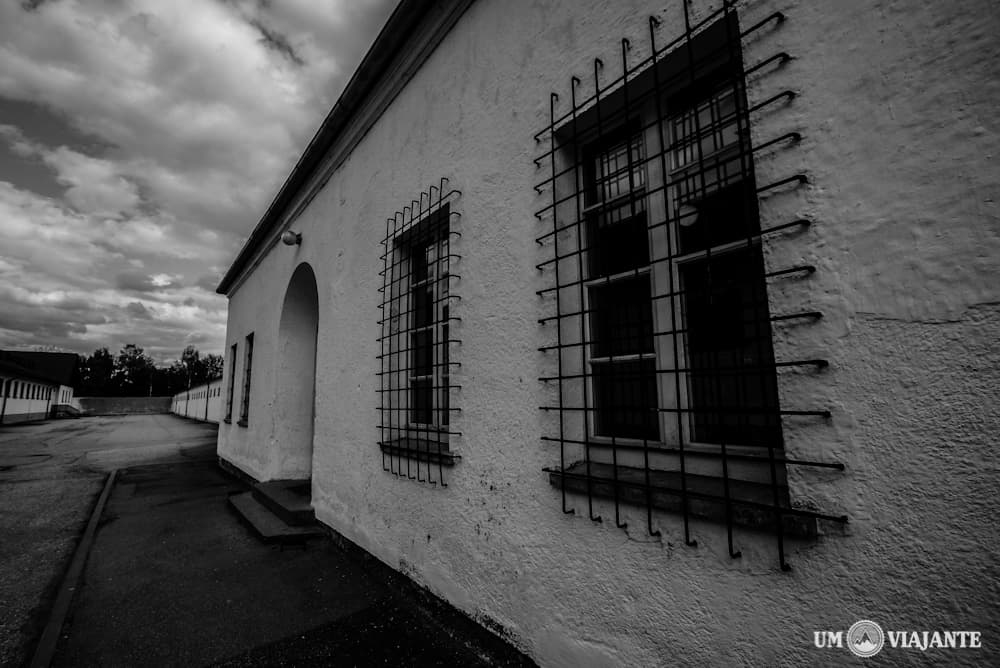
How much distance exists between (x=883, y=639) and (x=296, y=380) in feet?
22.3

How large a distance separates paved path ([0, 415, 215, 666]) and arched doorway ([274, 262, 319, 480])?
7.71ft

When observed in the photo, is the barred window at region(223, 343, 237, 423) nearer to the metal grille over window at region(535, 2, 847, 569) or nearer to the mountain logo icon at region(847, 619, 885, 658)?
the metal grille over window at region(535, 2, 847, 569)

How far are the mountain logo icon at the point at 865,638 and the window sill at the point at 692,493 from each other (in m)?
0.25

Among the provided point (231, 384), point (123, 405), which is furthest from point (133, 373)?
point (231, 384)

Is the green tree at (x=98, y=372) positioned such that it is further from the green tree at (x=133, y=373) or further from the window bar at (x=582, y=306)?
the window bar at (x=582, y=306)

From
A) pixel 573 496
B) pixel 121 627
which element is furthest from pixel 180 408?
pixel 573 496

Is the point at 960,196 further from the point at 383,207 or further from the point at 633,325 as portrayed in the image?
the point at 383,207

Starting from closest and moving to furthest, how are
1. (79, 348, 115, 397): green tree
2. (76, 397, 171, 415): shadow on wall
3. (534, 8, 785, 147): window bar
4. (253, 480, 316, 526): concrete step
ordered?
1. (534, 8, 785, 147): window bar
2. (253, 480, 316, 526): concrete step
3. (76, 397, 171, 415): shadow on wall
4. (79, 348, 115, 397): green tree

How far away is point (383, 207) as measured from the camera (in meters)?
4.02

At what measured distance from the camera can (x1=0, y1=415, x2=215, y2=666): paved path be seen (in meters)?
3.13

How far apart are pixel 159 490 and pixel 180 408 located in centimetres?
4146

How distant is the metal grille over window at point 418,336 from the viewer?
3117 mm

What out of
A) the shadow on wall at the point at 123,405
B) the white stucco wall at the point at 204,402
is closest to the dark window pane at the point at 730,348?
the white stucco wall at the point at 204,402

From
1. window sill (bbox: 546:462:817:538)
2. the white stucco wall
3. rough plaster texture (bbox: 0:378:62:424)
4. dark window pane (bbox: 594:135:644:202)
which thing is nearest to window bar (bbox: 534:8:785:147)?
dark window pane (bbox: 594:135:644:202)
